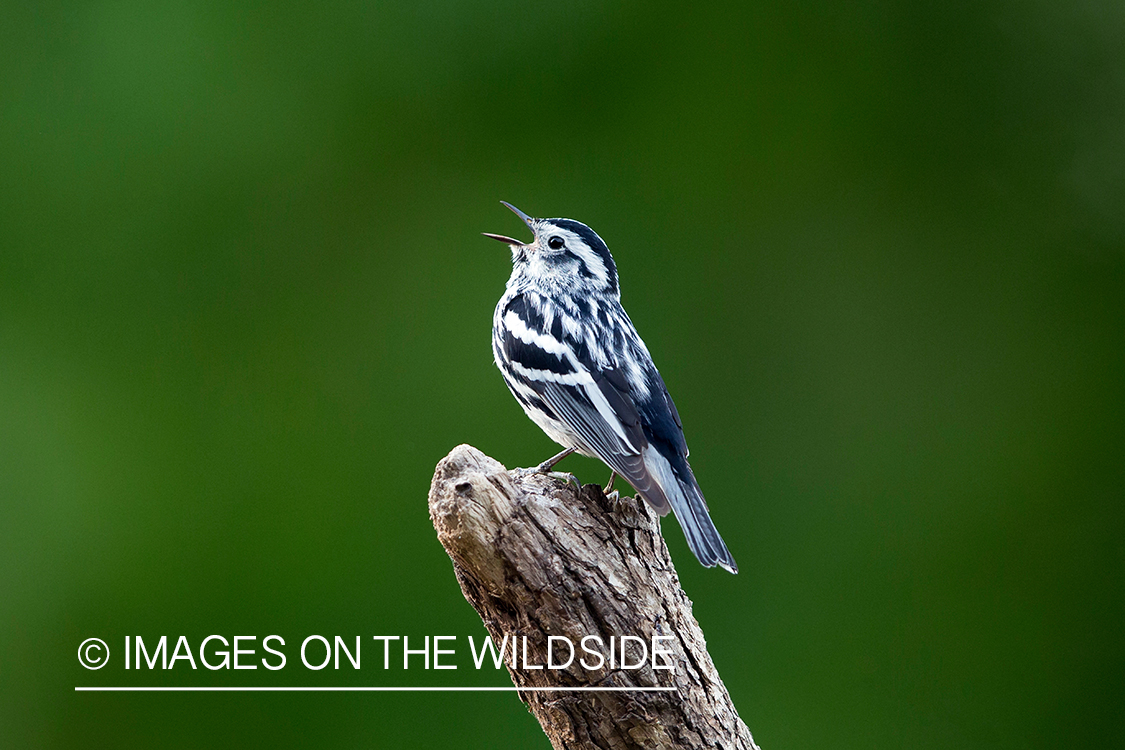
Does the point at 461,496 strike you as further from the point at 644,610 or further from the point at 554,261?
the point at 554,261

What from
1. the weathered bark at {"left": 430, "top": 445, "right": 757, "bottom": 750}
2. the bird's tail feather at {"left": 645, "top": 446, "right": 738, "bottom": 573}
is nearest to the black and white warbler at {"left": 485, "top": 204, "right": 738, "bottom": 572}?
the bird's tail feather at {"left": 645, "top": 446, "right": 738, "bottom": 573}

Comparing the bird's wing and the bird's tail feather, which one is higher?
the bird's wing

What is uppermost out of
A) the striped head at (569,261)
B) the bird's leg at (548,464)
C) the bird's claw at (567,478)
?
the striped head at (569,261)

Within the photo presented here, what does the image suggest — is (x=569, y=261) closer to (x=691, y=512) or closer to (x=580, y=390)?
(x=580, y=390)

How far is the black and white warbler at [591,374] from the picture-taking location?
2.49 meters

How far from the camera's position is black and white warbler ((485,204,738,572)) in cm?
249

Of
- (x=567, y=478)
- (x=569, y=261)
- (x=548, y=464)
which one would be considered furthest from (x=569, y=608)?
(x=569, y=261)

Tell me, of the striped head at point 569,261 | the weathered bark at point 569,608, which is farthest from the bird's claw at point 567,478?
the striped head at point 569,261

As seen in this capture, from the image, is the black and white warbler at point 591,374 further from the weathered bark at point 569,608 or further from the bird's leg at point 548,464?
the weathered bark at point 569,608

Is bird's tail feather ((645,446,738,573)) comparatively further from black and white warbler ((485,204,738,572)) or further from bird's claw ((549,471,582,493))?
bird's claw ((549,471,582,493))

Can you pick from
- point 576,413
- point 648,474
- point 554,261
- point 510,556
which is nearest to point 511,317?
point 554,261

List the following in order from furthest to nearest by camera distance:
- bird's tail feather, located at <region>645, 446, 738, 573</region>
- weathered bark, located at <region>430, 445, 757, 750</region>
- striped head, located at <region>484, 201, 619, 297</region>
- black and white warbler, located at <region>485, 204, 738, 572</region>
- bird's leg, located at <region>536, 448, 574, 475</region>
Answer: striped head, located at <region>484, 201, 619, 297</region> → bird's leg, located at <region>536, 448, 574, 475</region> → black and white warbler, located at <region>485, 204, 738, 572</region> → bird's tail feather, located at <region>645, 446, 738, 573</region> → weathered bark, located at <region>430, 445, 757, 750</region>

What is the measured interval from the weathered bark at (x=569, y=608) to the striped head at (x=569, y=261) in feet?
2.96

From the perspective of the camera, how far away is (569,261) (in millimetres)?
3117
